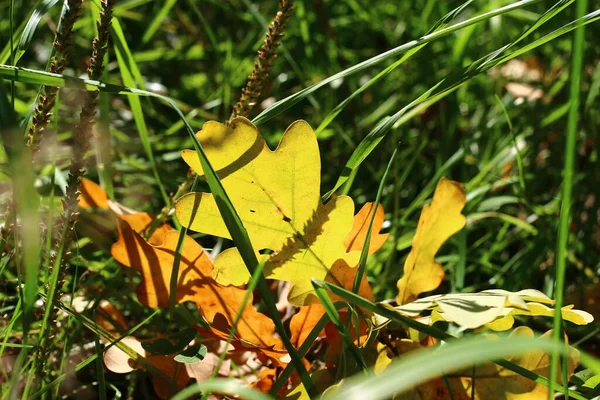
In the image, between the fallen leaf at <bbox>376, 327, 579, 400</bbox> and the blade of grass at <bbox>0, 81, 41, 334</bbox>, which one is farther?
the fallen leaf at <bbox>376, 327, 579, 400</bbox>

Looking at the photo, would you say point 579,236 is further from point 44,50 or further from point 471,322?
point 44,50

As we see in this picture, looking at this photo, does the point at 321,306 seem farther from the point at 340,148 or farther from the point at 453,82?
the point at 340,148

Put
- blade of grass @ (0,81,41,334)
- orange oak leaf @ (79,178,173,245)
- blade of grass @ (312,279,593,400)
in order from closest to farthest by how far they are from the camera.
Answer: blade of grass @ (0,81,41,334), blade of grass @ (312,279,593,400), orange oak leaf @ (79,178,173,245)

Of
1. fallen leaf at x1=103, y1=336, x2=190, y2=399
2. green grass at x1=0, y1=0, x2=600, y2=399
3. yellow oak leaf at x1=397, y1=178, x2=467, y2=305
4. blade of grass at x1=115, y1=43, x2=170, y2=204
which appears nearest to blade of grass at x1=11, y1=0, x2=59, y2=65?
green grass at x1=0, y1=0, x2=600, y2=399

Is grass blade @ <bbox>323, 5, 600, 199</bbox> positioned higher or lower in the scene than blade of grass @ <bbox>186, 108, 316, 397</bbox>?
higher

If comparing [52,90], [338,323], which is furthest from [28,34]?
[338,323]

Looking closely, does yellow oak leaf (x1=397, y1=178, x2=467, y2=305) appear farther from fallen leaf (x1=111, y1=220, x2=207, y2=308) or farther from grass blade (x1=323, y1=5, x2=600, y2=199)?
fallen leaf (x1=111, y1=220, x2=207, y2=308)

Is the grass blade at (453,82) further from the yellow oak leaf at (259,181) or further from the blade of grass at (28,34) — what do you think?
the blade of grass at (28,34)
